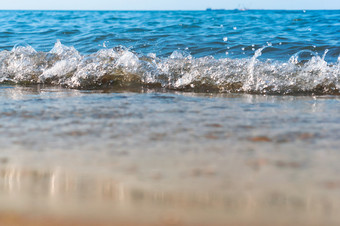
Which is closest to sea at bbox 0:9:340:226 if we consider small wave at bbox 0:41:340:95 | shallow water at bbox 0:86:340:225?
shallow water at bbox 0:86:340:225

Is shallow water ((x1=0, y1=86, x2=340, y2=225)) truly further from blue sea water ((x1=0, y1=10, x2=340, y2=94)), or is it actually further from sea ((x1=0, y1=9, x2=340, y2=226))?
blue sea water ((x1=0, y1=10, x2=340, y2=94))

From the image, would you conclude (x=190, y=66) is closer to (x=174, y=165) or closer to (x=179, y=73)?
(x=179, y=73)

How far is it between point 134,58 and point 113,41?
9.21ft

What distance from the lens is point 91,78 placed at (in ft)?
12.8

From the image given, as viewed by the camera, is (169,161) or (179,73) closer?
(169,161)

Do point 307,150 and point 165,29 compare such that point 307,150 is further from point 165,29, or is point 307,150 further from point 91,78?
point 165,29

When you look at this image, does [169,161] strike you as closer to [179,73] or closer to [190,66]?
[179,73]

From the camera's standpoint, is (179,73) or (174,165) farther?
(179,73)

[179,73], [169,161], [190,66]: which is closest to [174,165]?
[169,161]

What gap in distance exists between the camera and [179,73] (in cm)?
389

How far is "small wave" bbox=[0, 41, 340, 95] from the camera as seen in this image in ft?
11.5

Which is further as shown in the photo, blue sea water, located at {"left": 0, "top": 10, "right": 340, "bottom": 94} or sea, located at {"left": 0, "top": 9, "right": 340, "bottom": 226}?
blue sea water, located at {"left": 0, "top": 10, "right": 340, "bottom": 94}

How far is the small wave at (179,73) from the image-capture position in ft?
11.5

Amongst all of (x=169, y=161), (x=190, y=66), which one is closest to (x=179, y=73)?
(x=190, y=66)
